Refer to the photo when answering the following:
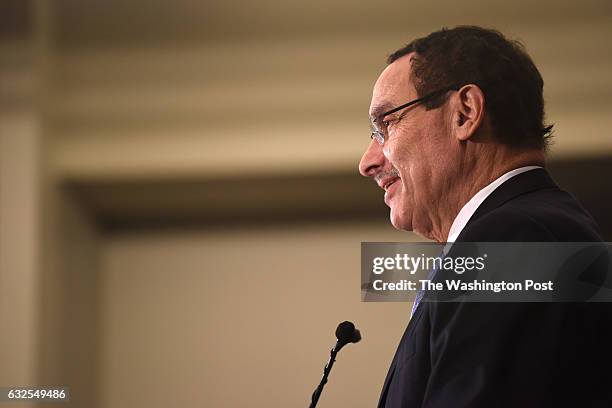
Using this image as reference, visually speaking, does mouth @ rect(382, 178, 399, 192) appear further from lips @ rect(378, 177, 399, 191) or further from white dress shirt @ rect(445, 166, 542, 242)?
white dress shirt @ rect(445, 166, 542, 242)

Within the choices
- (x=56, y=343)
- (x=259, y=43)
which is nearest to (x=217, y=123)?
(x=259, y=43)

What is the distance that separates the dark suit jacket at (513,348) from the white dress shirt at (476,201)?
0.37 ft

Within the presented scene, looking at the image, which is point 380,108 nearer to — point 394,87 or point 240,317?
point 394,87

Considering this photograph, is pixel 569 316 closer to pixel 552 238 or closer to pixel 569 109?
pixel 552 238

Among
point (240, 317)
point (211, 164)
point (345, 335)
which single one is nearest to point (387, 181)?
point (345, 335)

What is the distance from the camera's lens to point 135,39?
294 cm

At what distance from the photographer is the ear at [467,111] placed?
1144 mm

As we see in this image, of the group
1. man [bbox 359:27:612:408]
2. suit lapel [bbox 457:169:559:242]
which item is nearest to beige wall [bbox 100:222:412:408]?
man [bbox 359:27:612:408]

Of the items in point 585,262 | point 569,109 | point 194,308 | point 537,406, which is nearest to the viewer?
point 537,406

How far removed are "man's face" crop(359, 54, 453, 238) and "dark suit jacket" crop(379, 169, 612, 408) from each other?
0.21 metres

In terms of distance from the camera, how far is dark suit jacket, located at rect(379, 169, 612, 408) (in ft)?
2.81

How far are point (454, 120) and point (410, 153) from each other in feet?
0.26

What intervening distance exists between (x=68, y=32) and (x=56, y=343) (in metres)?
1.00

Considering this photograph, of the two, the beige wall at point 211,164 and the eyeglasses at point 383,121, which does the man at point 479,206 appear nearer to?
the eyeglasses at point 383,121
